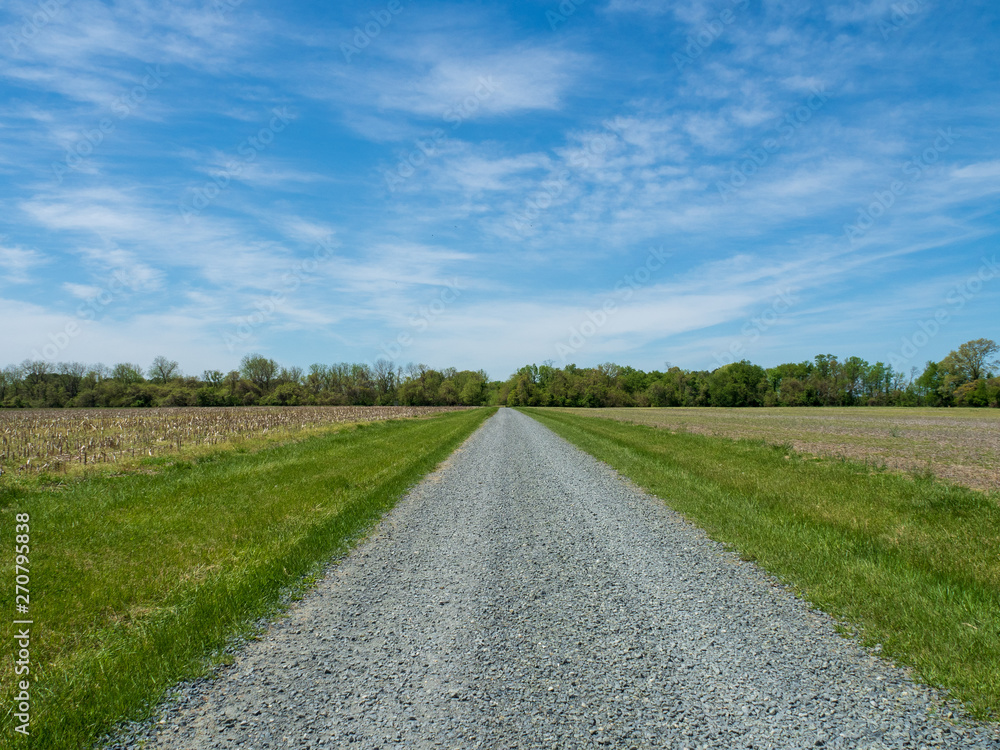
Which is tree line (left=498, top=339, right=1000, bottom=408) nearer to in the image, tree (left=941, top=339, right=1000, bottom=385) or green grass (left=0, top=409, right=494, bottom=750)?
tree (left=941, top=339, right=1000, bottom=385)

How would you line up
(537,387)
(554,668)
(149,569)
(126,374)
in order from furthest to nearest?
(537,387)
(126,374)
(149,569)
(554,668)

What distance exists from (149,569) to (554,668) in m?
5.02

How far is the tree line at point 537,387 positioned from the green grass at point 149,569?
97262 mm

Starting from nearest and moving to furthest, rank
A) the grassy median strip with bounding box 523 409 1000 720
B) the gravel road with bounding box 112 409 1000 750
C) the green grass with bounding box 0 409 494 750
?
the gravel road with bounding box 112 409 1000 750, the green grass with bounding box 0 409 494 750, the grassy median strip with bounding box 523 409 1000 720

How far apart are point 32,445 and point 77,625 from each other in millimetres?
19523

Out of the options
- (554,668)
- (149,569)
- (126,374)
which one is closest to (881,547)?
(554,668)

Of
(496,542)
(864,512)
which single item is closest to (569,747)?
(496,542)

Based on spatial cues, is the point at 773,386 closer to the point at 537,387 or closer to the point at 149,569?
the point at 537,387

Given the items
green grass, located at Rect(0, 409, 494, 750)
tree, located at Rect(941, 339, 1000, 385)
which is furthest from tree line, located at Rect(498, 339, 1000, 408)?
green grass, located at Rect(0, 409, 494, 750)

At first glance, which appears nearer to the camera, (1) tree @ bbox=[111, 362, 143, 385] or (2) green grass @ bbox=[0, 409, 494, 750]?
(2) green grass @ bbox=[0, 409, 494, 750]

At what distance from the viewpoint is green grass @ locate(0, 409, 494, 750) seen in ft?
11.5

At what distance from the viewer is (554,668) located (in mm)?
3744

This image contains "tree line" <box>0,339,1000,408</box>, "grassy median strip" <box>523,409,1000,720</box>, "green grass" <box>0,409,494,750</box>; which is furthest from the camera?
"tree line" <box>0,339,1000,408</box>

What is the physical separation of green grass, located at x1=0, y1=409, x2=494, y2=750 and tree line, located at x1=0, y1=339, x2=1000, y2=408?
97.3m
